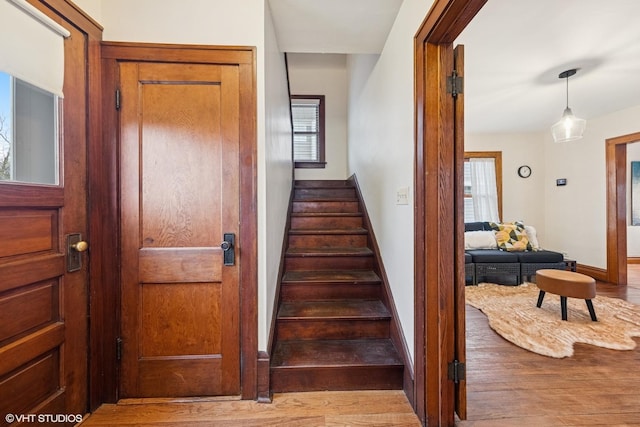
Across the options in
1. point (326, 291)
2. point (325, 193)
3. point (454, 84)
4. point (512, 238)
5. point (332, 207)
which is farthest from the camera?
point (512, 238)

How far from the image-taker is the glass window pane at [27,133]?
3.88 ft

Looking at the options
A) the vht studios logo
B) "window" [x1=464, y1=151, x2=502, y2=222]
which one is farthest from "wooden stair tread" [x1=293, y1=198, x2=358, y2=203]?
"window" [x1=464, y1=151, x2=502, y2=222]

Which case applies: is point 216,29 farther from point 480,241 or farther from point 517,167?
point 517,167

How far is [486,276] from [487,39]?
3.21m

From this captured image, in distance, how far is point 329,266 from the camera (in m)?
2.47

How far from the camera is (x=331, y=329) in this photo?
1.93 meters

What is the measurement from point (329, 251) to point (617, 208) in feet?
15.0

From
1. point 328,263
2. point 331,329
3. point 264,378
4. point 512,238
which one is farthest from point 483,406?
point 512,238

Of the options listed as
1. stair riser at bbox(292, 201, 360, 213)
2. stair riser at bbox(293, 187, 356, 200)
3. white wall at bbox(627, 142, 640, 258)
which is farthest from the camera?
white wall at bbox(627, 142, 640, 258)

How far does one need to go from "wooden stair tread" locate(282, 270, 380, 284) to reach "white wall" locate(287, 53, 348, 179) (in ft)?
8.15

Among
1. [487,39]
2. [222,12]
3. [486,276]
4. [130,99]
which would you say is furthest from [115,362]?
[486,276]

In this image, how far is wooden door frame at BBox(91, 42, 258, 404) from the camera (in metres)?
1.54

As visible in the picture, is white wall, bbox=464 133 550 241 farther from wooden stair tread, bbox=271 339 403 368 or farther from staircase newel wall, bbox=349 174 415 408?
wooden stair tread, bbox=271 339 403 368

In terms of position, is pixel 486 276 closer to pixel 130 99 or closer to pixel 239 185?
pixel 239 185
